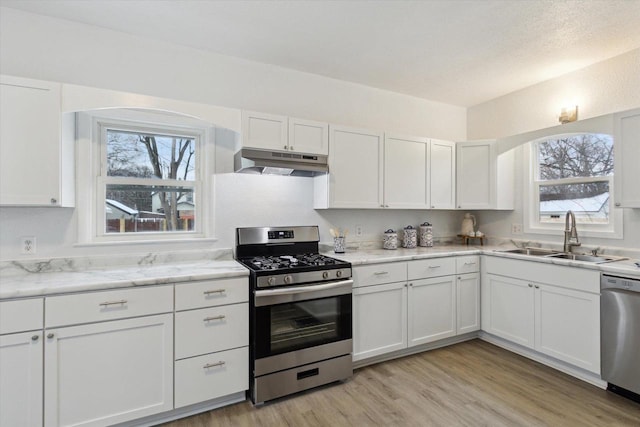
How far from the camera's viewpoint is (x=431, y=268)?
2990 mm

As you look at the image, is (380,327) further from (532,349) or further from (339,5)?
(339,5)

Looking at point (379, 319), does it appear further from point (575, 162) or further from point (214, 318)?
point (575, 162)

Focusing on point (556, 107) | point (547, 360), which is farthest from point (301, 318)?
point (556, 107)

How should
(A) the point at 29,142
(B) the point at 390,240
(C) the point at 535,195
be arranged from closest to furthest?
(A) the point at 29,142 → (B) the point at 390,240 → (C) the point at 535,195

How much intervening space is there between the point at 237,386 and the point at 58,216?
5.69 ft

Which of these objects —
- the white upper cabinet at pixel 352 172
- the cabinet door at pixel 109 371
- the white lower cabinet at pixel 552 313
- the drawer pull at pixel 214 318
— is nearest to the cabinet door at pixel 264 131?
the white upper cabinet at pixel 352 172

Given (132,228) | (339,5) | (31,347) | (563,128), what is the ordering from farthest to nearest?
(563,128), (132,228), (339,5), (31,347)

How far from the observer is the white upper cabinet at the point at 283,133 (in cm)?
255

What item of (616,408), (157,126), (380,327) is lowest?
(616,408)

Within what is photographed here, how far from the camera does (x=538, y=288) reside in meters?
2.73

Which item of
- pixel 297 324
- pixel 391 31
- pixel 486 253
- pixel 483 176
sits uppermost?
pixel 391 31

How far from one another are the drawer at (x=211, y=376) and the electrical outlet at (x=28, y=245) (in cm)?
129

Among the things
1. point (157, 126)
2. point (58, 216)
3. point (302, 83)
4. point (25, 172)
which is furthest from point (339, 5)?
point (58, 216)

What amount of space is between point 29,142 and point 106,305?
3.64 ft
